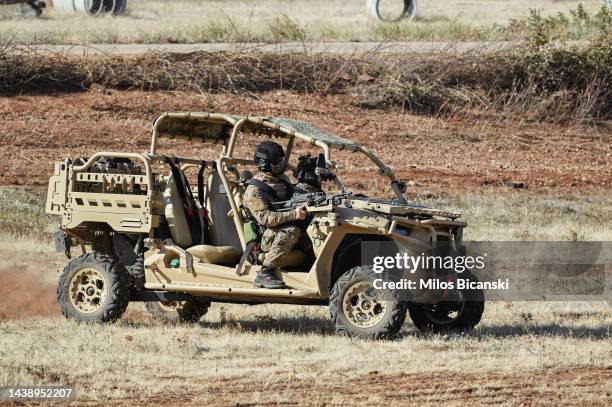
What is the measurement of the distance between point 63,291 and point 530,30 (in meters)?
20.4

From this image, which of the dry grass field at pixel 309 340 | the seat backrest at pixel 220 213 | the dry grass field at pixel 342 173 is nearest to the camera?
the dry grass field at pixel 309 340

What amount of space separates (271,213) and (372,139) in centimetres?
1471

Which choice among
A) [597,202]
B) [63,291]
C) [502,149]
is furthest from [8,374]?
[502,149]

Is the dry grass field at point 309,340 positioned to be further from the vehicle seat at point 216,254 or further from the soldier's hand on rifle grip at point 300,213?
the soldier's hand on rifle grip at point 300,213

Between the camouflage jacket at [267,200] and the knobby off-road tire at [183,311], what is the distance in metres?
1.88

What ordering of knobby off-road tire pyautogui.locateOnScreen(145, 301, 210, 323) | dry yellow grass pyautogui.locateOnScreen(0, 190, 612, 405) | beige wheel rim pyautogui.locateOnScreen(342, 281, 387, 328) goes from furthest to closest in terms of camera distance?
knobby off-road tire pyautogui.locateOnScreen(145, 301, 210, 323) < beige wheel rim pyautogui.locateOnScreen(342, 281, 387, 328) < dry yellow grass pyautogui.locateOnScreen(0, 190, 612, 405)

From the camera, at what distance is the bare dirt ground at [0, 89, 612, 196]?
24.1m

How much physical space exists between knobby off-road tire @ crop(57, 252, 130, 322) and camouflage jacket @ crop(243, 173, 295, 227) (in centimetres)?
151

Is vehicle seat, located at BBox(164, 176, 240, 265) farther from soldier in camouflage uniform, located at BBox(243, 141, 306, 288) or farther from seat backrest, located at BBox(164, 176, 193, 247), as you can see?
soldier in camouflage uniform, located at BBox(243, 141, 306, 288)

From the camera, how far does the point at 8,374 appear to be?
33.3ft

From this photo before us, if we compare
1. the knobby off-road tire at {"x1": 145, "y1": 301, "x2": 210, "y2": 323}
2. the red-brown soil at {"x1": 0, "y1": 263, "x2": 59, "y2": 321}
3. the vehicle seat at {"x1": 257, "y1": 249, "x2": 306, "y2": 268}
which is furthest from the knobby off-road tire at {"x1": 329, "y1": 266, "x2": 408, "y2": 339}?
the red-brown soil at {"x1": 0, "y1": 263, "x2": 59, "y2": 321}

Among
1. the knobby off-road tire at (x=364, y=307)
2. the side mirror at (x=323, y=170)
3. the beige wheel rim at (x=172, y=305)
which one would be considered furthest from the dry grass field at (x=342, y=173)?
the side mirror at (x=323, y=170)

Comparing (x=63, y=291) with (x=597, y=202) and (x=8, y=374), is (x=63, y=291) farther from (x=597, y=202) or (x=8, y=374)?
(x=597, y=202)

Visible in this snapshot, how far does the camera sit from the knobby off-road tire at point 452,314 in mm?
12641
